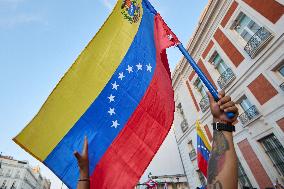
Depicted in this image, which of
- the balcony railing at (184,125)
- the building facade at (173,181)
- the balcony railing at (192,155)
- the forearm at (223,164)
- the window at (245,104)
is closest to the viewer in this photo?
the forearm at (223,164)

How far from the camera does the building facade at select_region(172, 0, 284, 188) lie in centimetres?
1023

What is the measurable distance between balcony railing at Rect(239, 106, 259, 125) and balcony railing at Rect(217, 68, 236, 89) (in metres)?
1.94

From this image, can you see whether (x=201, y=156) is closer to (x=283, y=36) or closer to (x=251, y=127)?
(x=251, y=127)

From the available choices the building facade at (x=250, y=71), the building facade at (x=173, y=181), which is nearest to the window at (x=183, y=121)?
the building facade at (x=250, y=71)

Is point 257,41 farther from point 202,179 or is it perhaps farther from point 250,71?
point 202,179

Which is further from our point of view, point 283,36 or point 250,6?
point 250,6

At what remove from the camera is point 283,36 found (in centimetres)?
947

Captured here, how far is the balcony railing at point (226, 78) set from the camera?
13.0 metres

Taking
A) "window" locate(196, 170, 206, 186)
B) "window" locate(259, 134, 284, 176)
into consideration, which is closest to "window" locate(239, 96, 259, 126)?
"window" locate(259, 134, 284, 176)

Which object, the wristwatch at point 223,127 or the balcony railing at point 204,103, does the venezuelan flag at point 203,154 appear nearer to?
the balcony railing at point 204,103

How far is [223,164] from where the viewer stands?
6.33 feet

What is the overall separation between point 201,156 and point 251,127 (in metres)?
3.42

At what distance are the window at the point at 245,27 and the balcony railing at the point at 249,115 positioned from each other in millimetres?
3543

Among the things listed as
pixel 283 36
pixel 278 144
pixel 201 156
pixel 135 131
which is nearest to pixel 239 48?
pixel 283 36
